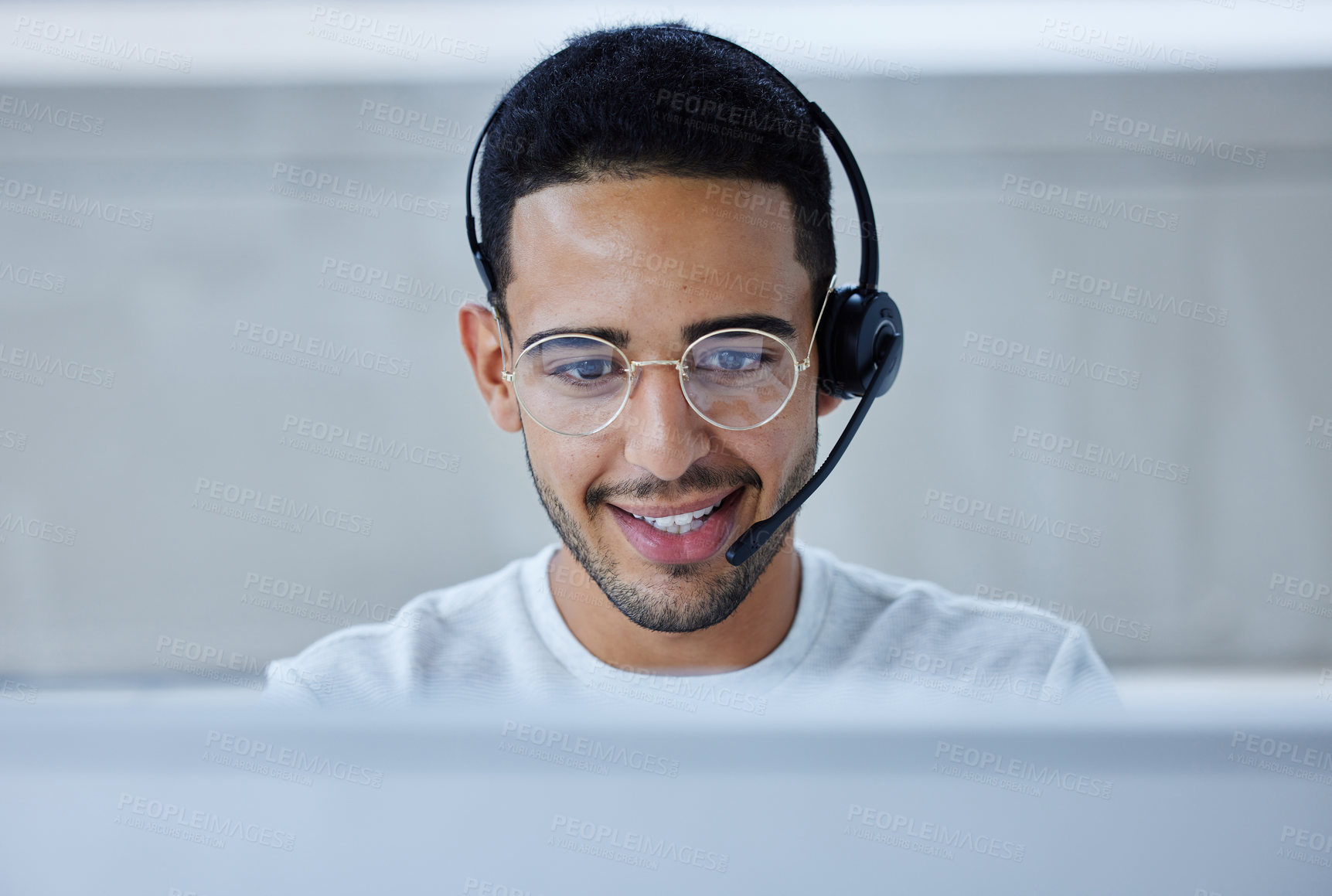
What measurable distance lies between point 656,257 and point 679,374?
13 centimetres

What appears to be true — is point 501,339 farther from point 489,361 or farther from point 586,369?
point 586,369

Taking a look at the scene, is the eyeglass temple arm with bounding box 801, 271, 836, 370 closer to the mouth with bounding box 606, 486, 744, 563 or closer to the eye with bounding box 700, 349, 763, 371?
the eye with bounding box 700, 349, 763, 371

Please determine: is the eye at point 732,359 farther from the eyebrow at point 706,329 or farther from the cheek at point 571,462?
the cheek at point 571,462

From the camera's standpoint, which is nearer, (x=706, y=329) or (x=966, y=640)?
(x=706, y=329)

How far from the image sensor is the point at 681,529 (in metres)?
1.08

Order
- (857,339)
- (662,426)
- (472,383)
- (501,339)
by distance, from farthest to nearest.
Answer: (472,383), (501,339), (857,339), (662,426)

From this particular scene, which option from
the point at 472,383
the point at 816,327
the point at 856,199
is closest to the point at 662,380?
the point at 816,327

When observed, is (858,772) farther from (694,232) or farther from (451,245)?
(451,245)

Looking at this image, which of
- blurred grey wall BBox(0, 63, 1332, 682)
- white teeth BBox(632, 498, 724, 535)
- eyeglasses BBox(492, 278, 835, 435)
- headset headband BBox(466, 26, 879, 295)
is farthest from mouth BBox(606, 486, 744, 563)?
blurred grey wall BBox(0, 63, 1332, 682)

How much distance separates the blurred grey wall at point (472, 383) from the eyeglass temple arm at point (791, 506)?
53.2 inches

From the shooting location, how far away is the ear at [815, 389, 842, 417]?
124 cm

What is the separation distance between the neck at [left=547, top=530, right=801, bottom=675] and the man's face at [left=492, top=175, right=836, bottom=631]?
10cm

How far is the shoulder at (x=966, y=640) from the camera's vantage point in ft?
4.07

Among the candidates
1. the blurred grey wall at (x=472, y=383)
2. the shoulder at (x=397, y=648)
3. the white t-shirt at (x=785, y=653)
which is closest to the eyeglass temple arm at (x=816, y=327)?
the white t-shirt at (x=785, y=653)
